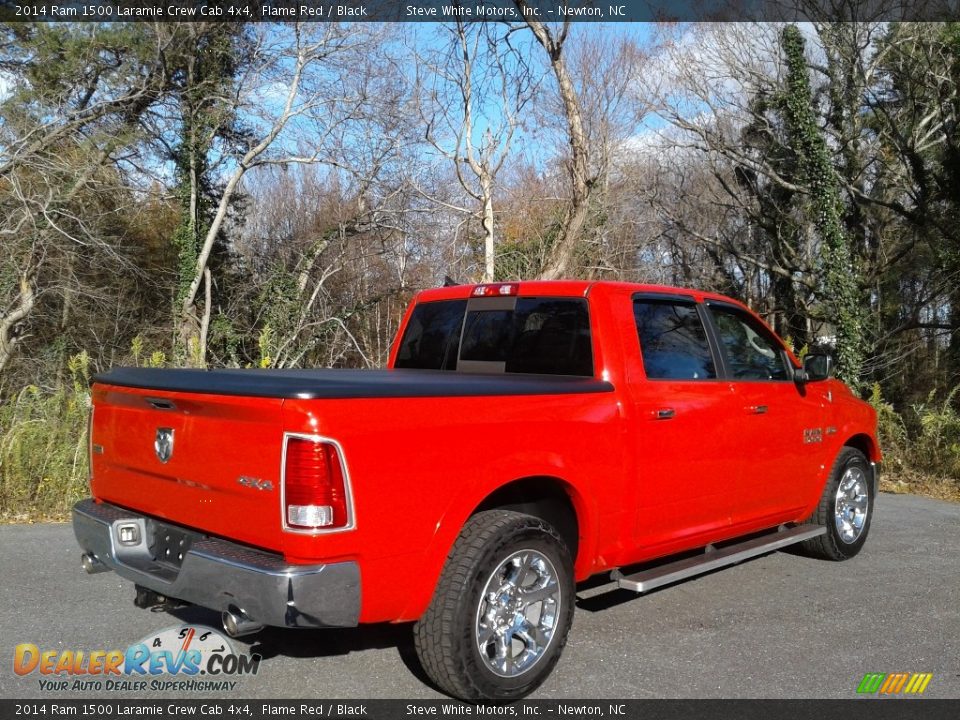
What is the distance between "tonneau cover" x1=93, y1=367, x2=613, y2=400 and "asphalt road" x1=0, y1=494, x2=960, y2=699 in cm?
140

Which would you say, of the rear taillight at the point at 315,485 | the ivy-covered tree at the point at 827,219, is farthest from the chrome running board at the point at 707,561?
the ivy-covered tree at the point at 827,219

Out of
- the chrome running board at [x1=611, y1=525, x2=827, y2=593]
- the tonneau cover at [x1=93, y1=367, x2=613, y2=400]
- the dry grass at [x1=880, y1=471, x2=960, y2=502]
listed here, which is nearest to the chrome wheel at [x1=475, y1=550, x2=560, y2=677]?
the chrome running board at [x1=611, y1=525, x2=827, y2=593]

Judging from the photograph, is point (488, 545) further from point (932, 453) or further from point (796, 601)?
point (932, 453)

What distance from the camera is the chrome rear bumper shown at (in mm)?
3086

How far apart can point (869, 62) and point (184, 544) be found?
23.2 meters

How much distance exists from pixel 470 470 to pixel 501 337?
158 centimetres

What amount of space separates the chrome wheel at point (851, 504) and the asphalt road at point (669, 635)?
0.90 feet

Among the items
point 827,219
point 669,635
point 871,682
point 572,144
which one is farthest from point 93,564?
point 827,219

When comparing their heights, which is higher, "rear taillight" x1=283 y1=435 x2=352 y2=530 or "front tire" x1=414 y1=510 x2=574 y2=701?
"rear taillight" x1=283 y1=435 x2=352 y2=530

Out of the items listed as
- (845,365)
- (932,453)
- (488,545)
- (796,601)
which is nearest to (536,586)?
(488,545)

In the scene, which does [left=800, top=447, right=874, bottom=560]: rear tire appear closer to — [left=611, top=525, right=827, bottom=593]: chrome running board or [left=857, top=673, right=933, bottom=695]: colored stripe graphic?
[left=611, top=525, right=827, bottom=593]: chrome running board

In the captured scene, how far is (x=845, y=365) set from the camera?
18.6 m

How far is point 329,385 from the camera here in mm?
3254

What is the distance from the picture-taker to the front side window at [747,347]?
526 cm
